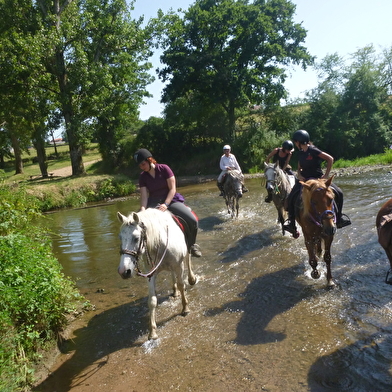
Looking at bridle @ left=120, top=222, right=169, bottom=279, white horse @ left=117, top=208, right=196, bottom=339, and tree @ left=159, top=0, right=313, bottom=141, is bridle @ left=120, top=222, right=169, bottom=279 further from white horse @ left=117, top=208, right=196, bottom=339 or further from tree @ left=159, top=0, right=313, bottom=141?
tree @ left=159, top=0, right=313, bottom=141

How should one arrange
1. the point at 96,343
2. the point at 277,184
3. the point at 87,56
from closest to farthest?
the point at 96,343
the point at 277,184
the point at 87,56

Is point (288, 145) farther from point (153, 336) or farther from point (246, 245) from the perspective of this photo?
point (153, 336)

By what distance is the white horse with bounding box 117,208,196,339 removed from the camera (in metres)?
4.48

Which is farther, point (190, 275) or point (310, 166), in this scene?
point (310, 166)

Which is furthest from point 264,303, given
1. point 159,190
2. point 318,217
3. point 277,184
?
point 277,184

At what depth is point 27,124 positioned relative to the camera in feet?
92.6

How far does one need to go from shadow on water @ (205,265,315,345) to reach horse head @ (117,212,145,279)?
1823mm

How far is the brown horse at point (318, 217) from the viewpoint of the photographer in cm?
562

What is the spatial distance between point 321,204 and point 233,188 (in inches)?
274

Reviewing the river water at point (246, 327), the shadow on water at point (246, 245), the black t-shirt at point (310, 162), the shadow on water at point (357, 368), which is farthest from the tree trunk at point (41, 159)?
the shadow on water at point (357, 368)

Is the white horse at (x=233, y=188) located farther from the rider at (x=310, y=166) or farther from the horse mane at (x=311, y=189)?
the horse mane at (x=311, y=189)

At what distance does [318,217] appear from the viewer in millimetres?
6031

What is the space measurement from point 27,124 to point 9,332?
27517mm

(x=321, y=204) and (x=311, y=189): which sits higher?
(x=311, y=189)
